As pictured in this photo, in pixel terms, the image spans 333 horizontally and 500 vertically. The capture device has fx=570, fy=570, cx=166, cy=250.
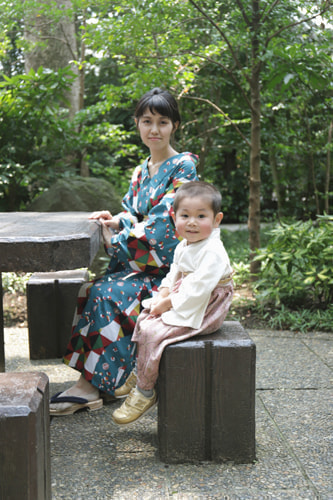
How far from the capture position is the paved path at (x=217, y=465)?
6.26 feet

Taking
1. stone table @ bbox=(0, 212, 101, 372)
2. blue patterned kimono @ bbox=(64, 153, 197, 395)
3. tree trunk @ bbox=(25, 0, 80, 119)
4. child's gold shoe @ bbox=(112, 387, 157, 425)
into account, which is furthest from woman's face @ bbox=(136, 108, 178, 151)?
tree trunk @ bbox=(25, 0, 80, 119)

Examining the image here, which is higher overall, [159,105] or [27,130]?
[27,130]

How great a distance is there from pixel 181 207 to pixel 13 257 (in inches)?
26.1

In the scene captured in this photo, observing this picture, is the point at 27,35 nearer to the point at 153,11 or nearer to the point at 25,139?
the point at 25,139

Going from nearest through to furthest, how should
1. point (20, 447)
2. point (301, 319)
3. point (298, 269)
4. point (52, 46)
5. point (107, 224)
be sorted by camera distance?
point (20, 447)
point (107, 224)
point (301, 319)
point (298, 269)
point (52, 46)

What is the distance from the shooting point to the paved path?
1.91 meters

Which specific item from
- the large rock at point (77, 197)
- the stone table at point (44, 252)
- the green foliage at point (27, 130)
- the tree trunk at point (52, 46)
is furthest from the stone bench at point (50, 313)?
the tree trunk at point (52, 46)

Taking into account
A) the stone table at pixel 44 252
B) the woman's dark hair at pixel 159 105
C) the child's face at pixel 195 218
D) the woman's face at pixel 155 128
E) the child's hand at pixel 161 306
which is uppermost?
the woman's dark hair at pixel 159 105

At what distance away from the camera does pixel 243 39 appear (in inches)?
184

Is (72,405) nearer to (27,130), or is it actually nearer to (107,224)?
(107,224)

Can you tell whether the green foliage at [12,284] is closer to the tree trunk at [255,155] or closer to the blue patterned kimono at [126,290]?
the tree trunk at [255,155]

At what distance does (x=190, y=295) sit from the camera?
6.92 feet

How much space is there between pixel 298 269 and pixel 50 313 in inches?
78.9

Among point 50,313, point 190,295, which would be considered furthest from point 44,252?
point 50,313
